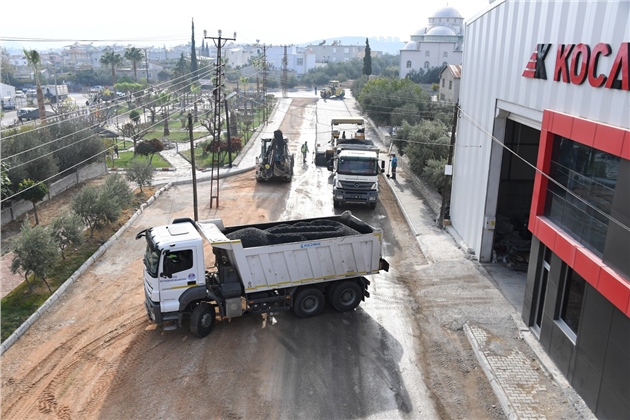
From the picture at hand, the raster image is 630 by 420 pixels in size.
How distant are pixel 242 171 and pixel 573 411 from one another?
1061 inches

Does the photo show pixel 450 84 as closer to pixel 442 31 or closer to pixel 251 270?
pixel 251 270

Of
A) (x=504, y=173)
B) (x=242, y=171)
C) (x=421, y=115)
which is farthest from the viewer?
(x=421, y=115)

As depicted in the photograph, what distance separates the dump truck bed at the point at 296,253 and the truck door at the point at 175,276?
774 mm

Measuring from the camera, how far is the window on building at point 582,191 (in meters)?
10.4

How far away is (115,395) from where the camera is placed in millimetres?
10969

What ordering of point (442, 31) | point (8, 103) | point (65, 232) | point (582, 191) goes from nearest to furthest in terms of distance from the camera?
point (582, 191) → point (65, 232) → point (8, 103) → point (442, 31)

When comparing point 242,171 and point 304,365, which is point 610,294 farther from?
point 242,171

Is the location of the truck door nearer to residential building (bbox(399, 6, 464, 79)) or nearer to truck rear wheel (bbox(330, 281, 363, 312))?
truck rear wheel (bbox(330, 281, 363, 312))

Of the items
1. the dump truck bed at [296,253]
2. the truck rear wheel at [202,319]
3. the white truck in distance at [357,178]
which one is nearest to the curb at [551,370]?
the dump truck bed at [296,253]

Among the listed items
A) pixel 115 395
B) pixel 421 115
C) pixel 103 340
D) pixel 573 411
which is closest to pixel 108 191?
pixel 103 340

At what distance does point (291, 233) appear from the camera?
47.8 ft

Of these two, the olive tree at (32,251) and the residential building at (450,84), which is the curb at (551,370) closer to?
the olive tree at (32,251)

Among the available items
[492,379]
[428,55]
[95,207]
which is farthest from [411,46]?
[492,379]

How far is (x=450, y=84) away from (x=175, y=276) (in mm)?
56949
